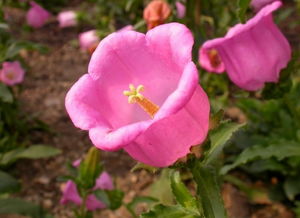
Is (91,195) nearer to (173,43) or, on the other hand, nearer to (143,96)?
(143,96)

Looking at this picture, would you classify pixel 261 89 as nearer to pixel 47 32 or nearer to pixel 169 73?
pixel 169 73

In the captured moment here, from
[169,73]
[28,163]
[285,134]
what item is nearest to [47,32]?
[28,163]

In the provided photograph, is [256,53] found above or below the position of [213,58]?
above

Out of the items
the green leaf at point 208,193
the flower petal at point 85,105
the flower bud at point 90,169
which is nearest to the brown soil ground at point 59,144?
the flower bud at point 90,169

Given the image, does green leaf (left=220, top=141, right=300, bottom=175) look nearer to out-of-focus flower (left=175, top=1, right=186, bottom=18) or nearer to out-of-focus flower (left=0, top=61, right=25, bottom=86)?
out-of-focus flower (left=175, top=1, right=186, bottom=18)

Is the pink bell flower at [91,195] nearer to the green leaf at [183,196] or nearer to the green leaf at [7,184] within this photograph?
the green leaf at [7,184]

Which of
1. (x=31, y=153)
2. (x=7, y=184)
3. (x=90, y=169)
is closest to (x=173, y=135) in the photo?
(x=90, y=169)

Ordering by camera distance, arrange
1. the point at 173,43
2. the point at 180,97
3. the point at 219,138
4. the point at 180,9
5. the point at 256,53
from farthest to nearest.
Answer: the point at 180,9 → the point at 256,53 → the point at 219,138 → the point at 173,43 → the point at 180,97

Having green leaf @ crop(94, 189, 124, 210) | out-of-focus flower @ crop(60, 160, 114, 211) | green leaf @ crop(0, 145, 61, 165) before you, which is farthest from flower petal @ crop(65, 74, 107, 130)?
green leaf @ crop(0, 145, 61, 165)
